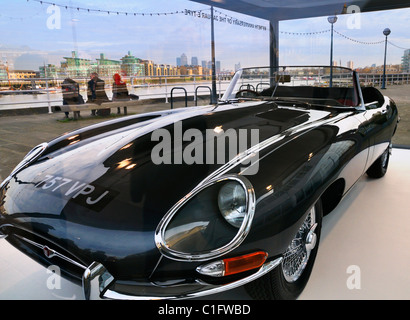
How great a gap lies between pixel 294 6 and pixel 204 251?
19.2 ft

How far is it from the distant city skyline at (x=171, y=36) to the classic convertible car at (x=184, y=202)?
1.25 metres

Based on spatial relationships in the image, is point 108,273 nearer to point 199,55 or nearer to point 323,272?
point 323,272

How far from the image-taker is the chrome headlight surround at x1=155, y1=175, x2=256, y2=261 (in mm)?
1063

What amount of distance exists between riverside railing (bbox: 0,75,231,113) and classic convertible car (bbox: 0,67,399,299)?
132 cm

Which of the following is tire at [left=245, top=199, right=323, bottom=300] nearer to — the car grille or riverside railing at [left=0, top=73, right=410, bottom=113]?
the car grille

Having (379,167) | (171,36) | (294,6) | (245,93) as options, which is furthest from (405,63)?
(171,36)

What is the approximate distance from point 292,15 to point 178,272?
19.0 feet

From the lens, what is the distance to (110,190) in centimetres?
129

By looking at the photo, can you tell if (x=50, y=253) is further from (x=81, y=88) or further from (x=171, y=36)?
(x=171, y=36)

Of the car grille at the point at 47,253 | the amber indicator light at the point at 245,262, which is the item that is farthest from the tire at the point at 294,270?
the car grille at the point at 47,253

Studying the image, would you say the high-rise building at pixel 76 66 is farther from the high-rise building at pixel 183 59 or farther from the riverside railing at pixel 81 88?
the high-rise building at pixel 183 59

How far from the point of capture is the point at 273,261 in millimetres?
1192

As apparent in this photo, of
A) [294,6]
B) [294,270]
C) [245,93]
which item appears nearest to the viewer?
[294,270]
